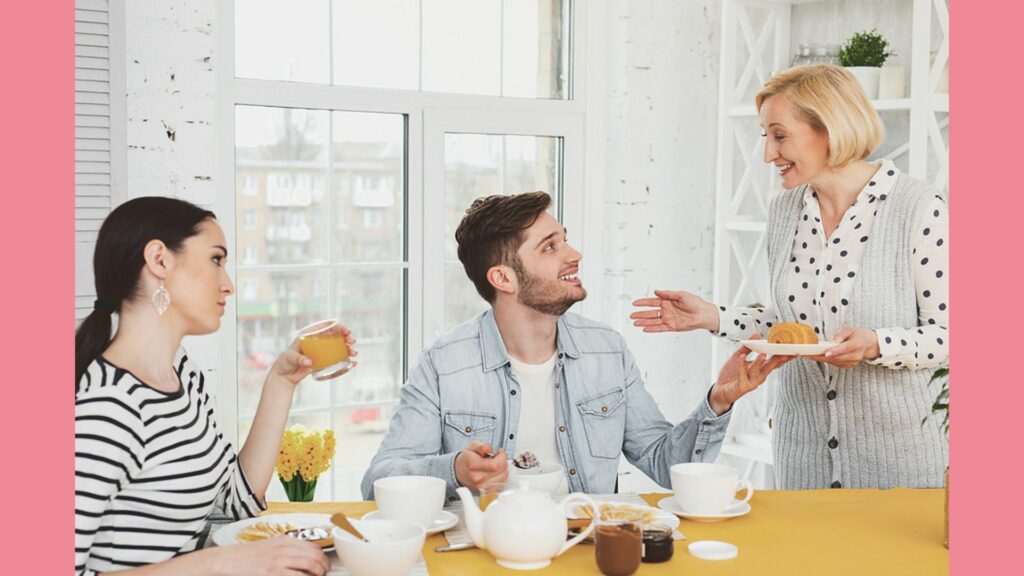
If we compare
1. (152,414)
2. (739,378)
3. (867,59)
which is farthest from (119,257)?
(867,59)

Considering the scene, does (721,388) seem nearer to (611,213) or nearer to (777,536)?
(777,536)

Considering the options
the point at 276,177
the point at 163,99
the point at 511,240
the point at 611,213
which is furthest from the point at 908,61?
the point at 163,99

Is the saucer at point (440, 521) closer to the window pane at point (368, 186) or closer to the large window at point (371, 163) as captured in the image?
the large window at point (371, 163)

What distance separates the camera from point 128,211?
1.76 meters

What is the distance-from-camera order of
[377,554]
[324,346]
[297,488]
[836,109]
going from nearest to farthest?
1. [377,554]
2. [324,346]
3. [836,109]
4. [297,488]

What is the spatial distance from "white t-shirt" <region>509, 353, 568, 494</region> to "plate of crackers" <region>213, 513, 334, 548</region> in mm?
587

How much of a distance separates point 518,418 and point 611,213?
6.35 feet

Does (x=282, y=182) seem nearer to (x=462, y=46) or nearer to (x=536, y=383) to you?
(x=462, y=46)

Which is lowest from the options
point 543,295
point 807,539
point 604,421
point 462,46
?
point 807,539

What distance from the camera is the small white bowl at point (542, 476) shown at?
6.24 feet

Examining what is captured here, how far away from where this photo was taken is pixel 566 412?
2.41 m

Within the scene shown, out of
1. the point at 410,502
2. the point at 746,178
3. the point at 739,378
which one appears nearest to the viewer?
the point at 410,502

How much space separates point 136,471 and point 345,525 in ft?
1.09

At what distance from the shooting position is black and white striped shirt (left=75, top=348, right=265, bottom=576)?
1.55m
